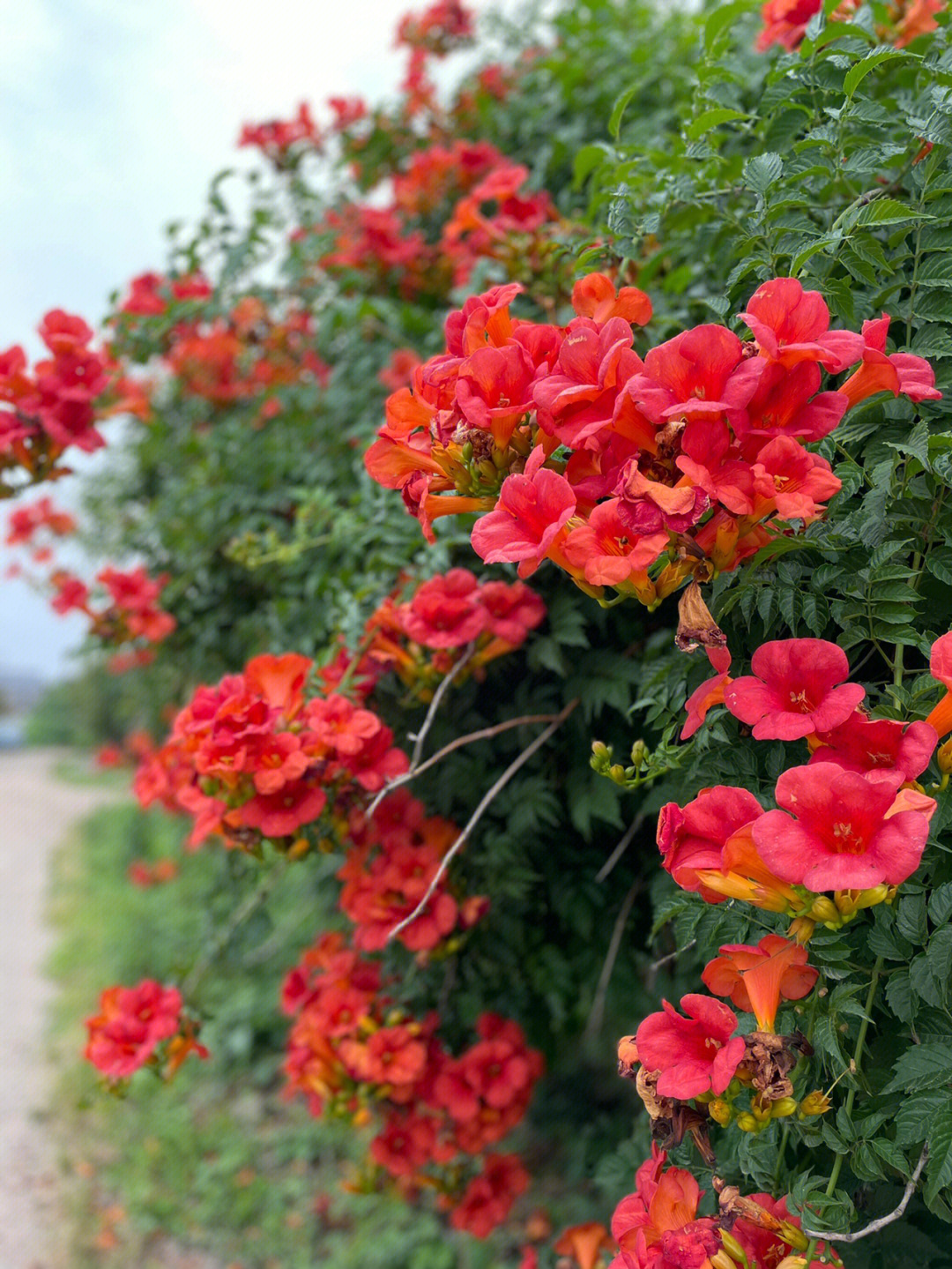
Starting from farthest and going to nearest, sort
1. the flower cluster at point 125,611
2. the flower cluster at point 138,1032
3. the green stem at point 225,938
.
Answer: the flower cluster at point 125,611 < the green stem at point 225,938 < the flower cluster at point 138,1032

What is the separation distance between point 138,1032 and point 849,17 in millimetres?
2397

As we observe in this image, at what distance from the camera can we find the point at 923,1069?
91cm

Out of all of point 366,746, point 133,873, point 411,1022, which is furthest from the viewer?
point 133,873

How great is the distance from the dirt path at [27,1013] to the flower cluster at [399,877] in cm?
368

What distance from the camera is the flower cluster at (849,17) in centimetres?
162

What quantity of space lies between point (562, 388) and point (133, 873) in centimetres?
726

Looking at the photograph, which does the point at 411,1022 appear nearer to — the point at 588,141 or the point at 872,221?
the point at 872,221

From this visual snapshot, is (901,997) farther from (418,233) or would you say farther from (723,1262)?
(418,233)

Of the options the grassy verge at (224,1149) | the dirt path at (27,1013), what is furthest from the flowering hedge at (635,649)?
the dirt path at (27,1013)

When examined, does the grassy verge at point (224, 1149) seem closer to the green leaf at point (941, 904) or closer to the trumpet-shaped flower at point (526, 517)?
the trumpet-shaped flower at point (526, 517)

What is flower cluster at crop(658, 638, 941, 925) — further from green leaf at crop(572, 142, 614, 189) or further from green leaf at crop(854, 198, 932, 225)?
green leaf at crop(572, 142, 614, 189)

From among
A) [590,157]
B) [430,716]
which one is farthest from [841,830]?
[590,157]

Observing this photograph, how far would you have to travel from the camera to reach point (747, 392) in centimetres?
92

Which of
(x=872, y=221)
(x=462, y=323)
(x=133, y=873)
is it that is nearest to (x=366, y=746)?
(x=462, y=323)
